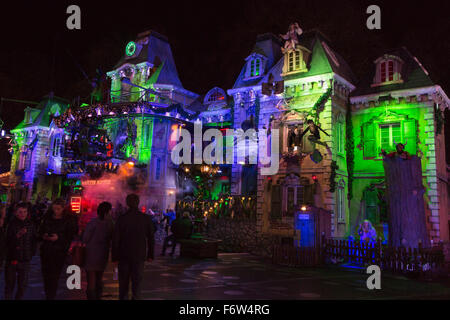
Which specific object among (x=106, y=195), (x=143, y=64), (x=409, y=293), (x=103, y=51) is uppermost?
(x=103, y=51)

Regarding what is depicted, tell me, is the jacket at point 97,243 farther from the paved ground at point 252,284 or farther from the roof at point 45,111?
the roof at point 45,111

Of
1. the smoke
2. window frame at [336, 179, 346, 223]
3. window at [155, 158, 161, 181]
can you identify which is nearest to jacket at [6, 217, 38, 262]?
window frame at [336, 179, 346, 223]

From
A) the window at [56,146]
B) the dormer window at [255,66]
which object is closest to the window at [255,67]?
the dormer window at [255,66]

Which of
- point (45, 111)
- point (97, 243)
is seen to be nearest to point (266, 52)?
point (97, 243)

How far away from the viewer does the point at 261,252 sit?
21.6 m

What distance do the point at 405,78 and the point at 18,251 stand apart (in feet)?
68.6

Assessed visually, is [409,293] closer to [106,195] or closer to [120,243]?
[120,243]

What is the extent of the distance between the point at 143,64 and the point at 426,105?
21865 millimetres

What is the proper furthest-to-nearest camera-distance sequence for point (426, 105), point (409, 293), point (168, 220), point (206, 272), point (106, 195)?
point (106, 195)
point (168, 220)
point (426, 105)
point (206, 272)
point (409, 293)

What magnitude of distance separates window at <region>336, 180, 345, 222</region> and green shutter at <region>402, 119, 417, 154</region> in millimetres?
3980

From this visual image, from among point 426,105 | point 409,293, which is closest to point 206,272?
point 409,293

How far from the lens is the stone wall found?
21.6m

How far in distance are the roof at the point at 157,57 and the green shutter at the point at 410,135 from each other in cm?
1849

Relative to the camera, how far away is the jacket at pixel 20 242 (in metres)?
7.19
